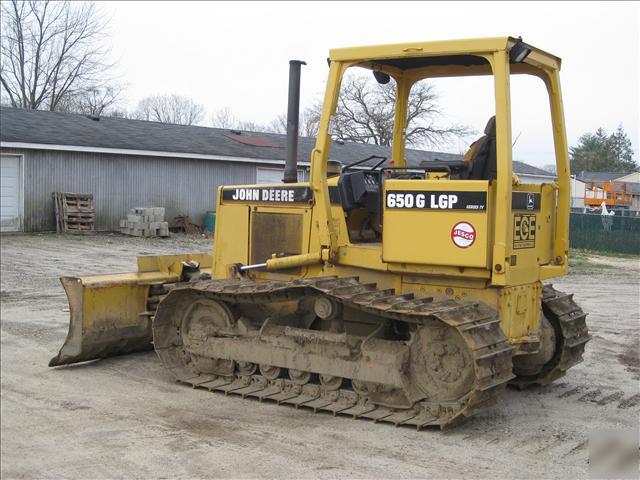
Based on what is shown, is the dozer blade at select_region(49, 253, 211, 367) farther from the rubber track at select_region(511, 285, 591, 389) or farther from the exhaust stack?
the rubber track at select_region(511, 285, 591, 389)

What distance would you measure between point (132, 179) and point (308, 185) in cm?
1823

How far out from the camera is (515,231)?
6438 mm

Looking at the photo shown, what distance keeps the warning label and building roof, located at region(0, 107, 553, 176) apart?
17737mm

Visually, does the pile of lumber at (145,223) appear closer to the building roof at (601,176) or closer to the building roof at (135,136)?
the building roof at (135,136)

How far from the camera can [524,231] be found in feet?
21.7

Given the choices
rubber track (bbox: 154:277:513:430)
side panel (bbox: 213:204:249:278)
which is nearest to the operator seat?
rubber track (bbox: 154:277:513:430)

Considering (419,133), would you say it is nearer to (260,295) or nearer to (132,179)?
(132,179)

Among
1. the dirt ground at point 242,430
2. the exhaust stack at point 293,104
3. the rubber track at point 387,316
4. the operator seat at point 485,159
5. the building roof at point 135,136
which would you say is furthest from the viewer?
the building roof at point 135,136

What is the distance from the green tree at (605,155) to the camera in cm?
6667

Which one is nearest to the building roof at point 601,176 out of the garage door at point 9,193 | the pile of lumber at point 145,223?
the pile of lumber at point 145,223

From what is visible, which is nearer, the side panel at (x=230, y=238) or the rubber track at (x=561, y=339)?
the rubber track at (x=561, y=339)

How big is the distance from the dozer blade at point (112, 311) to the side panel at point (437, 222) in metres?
3.05

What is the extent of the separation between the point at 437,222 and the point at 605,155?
6524 centimetres

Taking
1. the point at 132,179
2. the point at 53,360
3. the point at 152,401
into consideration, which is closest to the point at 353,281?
the point at 152,401
